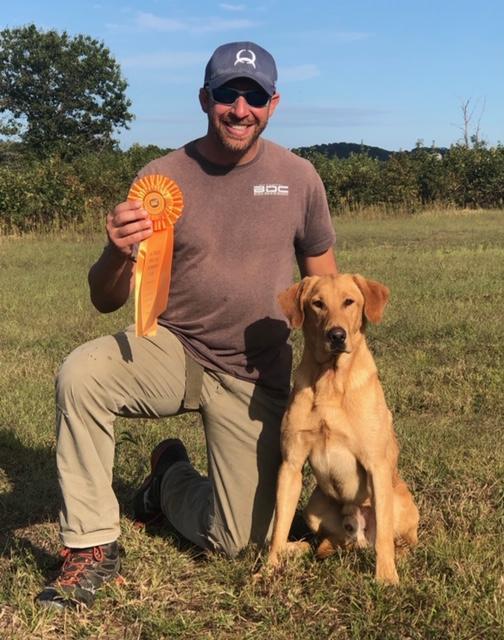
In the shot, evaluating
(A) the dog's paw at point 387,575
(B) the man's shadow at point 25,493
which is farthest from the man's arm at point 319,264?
(B) the man's shadow at point 25,493

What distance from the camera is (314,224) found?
12.0 feet

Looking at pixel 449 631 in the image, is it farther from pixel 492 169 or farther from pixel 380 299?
pixel 492 169

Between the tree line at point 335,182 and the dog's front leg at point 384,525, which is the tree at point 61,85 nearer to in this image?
the tree line at point 335,182

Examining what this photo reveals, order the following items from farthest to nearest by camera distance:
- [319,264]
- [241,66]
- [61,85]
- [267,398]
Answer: [61,85], [319,264], [267,398], [241,66]

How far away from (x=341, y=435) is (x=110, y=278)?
1.22m

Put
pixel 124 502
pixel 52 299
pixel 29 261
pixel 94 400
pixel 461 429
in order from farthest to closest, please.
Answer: pixel 29 261 → pixel 52 299 → pixel 461 429 → pixel 124 502 → pixel 94 400

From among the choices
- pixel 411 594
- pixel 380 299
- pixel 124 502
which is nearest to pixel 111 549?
pixel 124 502

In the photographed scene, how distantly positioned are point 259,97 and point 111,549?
→ 84.7 inches

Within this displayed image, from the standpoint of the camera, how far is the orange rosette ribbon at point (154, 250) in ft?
10.2

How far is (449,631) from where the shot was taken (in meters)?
2.57

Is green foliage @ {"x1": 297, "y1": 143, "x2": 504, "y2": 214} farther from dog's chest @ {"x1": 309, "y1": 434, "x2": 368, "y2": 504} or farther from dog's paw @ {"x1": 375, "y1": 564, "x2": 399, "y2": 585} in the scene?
dog's paw @ {"x1": 375, "y1": 564, "x2": 399, "y2": 585}

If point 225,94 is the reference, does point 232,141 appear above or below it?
below

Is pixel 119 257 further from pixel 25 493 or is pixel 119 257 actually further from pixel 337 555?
pixel 25 493

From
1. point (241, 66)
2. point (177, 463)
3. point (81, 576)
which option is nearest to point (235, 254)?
point (241, 66)
